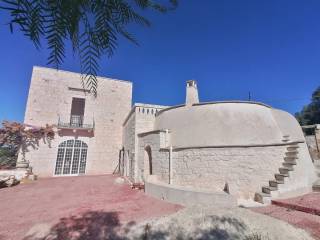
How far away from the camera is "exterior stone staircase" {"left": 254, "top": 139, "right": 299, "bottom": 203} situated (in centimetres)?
723

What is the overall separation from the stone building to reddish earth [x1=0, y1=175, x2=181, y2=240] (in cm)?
135

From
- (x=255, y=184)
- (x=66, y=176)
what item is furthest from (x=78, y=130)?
(x=255, y=184)

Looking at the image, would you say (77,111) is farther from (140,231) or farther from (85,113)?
(140,231)

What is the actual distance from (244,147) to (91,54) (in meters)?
8.47

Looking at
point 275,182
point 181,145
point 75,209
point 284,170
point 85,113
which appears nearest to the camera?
point 75,209

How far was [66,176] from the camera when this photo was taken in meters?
15.2

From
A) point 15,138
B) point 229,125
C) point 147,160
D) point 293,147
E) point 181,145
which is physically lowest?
point 147,160

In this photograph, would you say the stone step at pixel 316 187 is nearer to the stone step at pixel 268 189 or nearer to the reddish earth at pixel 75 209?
the stone step at pixel 268 189

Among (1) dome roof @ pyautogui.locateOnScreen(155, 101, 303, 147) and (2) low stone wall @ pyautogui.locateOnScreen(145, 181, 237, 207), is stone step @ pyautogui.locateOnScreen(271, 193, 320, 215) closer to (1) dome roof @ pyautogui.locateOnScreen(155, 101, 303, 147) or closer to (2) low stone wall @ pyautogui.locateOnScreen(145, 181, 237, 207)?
(2) low stone wall @ pyautogui.locateOnScreen(145, 181, 237, 207)

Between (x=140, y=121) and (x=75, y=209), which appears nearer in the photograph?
(x=75, y=209)

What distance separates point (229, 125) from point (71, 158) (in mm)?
13781

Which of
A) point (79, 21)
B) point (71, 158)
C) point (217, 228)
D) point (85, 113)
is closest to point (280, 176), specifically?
point (217, 228)

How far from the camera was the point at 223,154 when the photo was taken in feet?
27.4

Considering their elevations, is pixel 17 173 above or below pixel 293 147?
below
